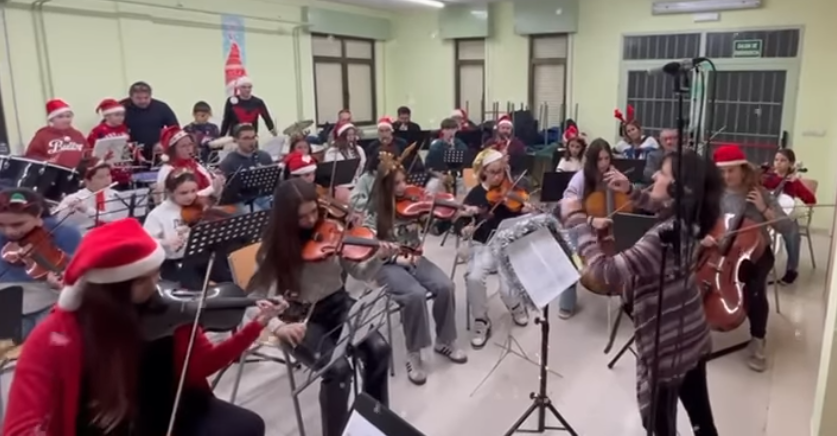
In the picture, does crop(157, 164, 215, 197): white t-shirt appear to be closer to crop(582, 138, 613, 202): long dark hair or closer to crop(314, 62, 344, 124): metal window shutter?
crop(582, 138, 613, 202): long dark hair

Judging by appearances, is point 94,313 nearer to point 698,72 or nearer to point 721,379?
point 698,72

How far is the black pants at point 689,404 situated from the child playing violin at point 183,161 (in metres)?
2.63

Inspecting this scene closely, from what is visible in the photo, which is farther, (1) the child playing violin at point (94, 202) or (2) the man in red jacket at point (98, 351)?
(1) the child playing violin at point (94, 202)

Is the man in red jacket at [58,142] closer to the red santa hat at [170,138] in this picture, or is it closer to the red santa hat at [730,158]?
the red santa hat at [170,138]

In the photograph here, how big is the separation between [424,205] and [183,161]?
5.08 feet

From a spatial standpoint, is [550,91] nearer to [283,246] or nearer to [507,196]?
[507,196]

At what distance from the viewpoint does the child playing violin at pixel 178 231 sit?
277cm

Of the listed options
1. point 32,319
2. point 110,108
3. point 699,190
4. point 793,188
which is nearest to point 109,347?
point 32,319

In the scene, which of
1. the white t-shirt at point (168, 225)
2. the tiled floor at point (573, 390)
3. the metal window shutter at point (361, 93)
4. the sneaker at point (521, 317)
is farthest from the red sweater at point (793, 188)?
the metal window shutter at point (361, 93)

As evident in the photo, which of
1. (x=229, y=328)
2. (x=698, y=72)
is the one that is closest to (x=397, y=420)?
(x=229, y=328)

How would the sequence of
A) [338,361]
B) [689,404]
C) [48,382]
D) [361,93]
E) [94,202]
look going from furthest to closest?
[361,93] → [94,202] → [338,361] → [689,404] → [48,382]

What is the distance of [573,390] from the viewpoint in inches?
106

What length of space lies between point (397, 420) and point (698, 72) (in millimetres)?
1226

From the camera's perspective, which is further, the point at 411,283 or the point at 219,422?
the point at 411,283
